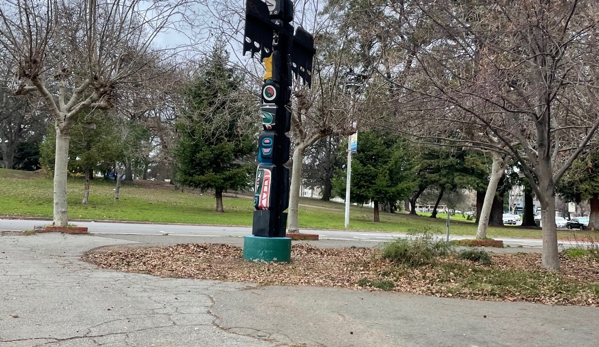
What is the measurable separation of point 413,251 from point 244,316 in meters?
5.13

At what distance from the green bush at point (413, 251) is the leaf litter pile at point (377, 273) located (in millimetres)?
171

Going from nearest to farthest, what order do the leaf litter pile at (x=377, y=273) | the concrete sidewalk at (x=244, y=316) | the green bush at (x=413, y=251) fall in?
the concrete sidewalk at (x=244, y=316), the leaf litter pile at (x=377, y=273), the green bush at (x=413, y=251)

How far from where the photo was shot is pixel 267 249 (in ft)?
34.8

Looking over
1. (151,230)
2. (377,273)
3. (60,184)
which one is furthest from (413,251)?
(151,230)

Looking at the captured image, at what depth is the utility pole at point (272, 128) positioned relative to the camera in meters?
10.6

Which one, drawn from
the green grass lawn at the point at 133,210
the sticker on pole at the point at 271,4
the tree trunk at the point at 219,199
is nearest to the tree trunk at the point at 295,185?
the green grass lawn at the point at 133,210

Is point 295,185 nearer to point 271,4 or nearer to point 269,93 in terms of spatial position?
point 269,93

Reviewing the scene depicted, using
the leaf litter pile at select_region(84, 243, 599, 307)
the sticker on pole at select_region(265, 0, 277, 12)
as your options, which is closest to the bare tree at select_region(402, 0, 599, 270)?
the leaf litter pile at select_region(84, 243, 599, 307)

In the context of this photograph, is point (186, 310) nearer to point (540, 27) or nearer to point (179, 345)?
point (179, 345)

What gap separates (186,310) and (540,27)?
738 cm

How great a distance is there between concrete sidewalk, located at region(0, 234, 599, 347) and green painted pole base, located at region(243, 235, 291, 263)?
2.36 m

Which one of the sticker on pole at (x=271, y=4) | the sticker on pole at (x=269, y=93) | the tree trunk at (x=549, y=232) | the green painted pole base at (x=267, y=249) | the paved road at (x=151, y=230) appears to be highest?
the sticker on pole at (x=271, y=4)

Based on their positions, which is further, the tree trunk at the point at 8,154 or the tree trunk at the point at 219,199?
the tree trunk at the point at 8,154

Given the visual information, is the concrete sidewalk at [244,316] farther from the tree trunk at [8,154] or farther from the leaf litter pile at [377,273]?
the tree trunk at [8,154]
